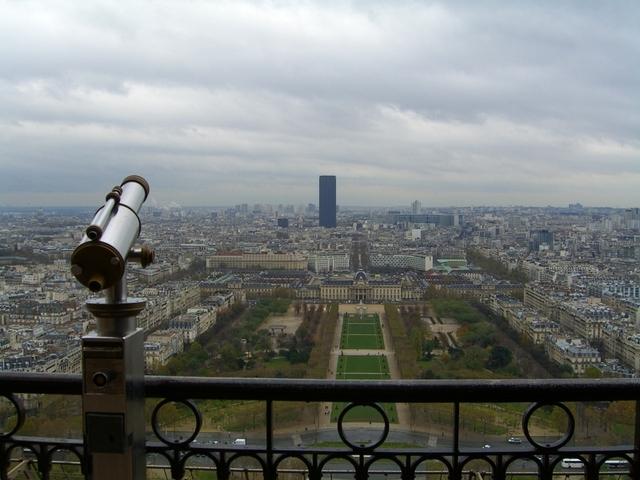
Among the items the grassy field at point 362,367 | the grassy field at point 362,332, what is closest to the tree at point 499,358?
the grassy field at point 362,367

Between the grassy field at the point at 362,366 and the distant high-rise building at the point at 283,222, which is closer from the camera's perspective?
the grassy field at the point at 362,366

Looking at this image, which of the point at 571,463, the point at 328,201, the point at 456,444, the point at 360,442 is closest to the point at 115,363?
the point at 360,442

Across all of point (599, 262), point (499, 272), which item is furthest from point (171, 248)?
point (499, 272)

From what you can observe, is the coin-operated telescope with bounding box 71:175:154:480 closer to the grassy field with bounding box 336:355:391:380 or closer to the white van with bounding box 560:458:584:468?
the white van with bounding box 560:458:584:468

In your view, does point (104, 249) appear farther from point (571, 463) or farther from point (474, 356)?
point (474, 356)

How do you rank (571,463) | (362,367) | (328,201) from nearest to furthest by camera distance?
(571,463), (362,367), (328,201)

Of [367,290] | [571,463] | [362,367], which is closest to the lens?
[571,463]

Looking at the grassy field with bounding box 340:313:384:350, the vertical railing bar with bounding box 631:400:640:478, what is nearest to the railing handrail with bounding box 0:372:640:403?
the vertical railing bar with bounding box 631:400:640:478

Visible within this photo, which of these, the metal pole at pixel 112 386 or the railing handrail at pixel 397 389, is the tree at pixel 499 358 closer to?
the railing handrail at pixel 397 389
